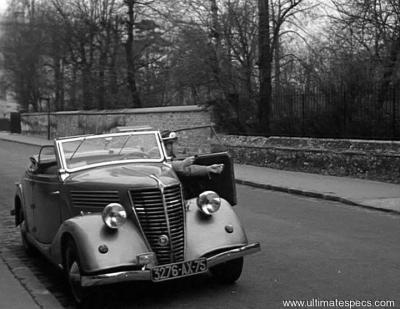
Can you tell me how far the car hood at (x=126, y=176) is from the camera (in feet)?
18.1

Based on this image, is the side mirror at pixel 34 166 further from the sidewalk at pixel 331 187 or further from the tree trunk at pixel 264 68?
the tree trunk at pixel 264 68

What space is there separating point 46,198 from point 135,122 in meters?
26.6

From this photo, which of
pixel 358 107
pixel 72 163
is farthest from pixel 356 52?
pixel 72 163

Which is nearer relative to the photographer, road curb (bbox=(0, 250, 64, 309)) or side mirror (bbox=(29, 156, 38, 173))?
road curb (bbox=(0, 250, 64, 309))

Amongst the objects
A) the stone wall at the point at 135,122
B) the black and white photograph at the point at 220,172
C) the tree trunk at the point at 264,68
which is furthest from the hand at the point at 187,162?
the tree trunk at the point at 264,68

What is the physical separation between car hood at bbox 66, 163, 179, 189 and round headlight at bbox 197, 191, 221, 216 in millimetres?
324

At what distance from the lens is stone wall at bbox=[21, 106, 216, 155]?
24133 millimetres

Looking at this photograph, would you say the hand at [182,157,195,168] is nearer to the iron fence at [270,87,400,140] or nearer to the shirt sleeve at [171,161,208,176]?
the shirt sleeve at [171,161,208,176]

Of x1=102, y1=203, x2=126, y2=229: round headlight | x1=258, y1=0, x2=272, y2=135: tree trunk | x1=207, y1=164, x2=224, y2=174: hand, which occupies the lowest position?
x1=102, y1=203, x2=126, y2=229: round headlight

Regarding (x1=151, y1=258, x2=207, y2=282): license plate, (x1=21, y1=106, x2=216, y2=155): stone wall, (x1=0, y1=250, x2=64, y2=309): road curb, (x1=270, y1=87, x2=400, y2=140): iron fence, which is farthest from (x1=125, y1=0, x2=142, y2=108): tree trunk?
(x1=151, y1=258, x2=207, y2=282): license plate

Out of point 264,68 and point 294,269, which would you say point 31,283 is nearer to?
point 294,269

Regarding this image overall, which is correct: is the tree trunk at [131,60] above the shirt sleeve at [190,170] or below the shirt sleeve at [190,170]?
above

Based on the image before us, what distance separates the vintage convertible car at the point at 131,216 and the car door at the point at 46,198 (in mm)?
12

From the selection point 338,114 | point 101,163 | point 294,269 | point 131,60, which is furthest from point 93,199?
point 131,60
